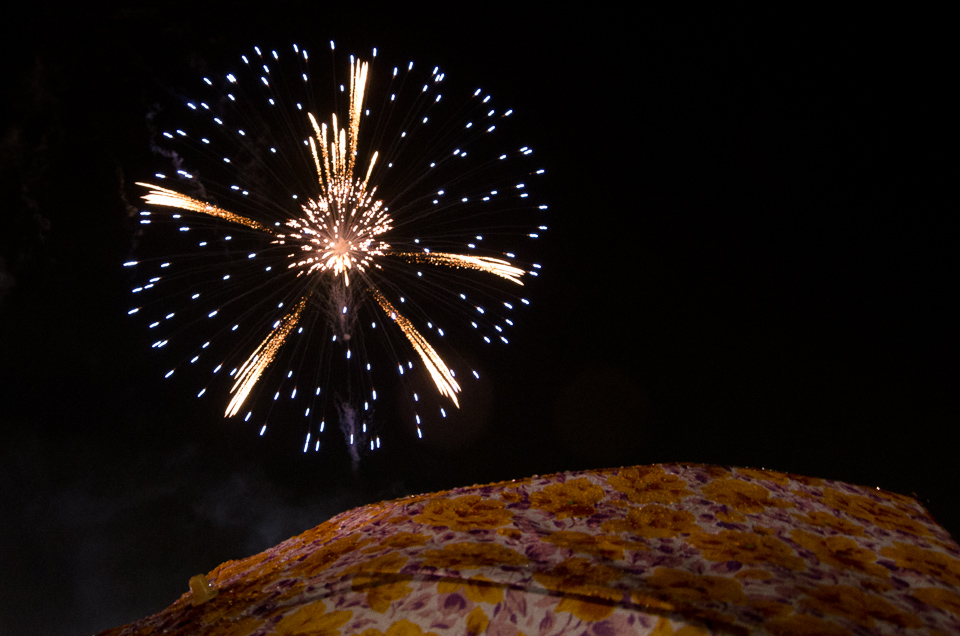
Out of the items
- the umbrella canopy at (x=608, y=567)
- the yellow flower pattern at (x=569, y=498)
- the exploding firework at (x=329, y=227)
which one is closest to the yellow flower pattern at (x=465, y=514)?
the umbrella canopy at (x=608, y=567)

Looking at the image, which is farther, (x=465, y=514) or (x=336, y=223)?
(x=336, y=223)

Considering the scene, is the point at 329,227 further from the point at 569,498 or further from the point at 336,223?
the point at 569,498

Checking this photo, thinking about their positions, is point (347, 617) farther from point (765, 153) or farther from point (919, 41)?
point (919, 41)

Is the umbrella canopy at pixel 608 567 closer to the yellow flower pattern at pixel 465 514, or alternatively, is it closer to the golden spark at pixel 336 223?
the yellow flower pattern at pixel 465 514

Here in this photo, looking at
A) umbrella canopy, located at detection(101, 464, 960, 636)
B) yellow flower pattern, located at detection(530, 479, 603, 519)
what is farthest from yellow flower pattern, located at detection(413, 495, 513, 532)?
yellow flower pattern, located at detection(530, 479, 603, 519)

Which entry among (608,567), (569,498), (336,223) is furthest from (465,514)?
(336,223)

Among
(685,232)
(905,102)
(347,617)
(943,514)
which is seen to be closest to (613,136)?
(685,232)

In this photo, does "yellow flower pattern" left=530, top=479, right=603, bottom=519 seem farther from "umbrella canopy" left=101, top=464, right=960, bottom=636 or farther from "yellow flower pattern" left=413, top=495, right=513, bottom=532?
"yellow flower pattern" left=413, top=495, right=513, bottom=532
